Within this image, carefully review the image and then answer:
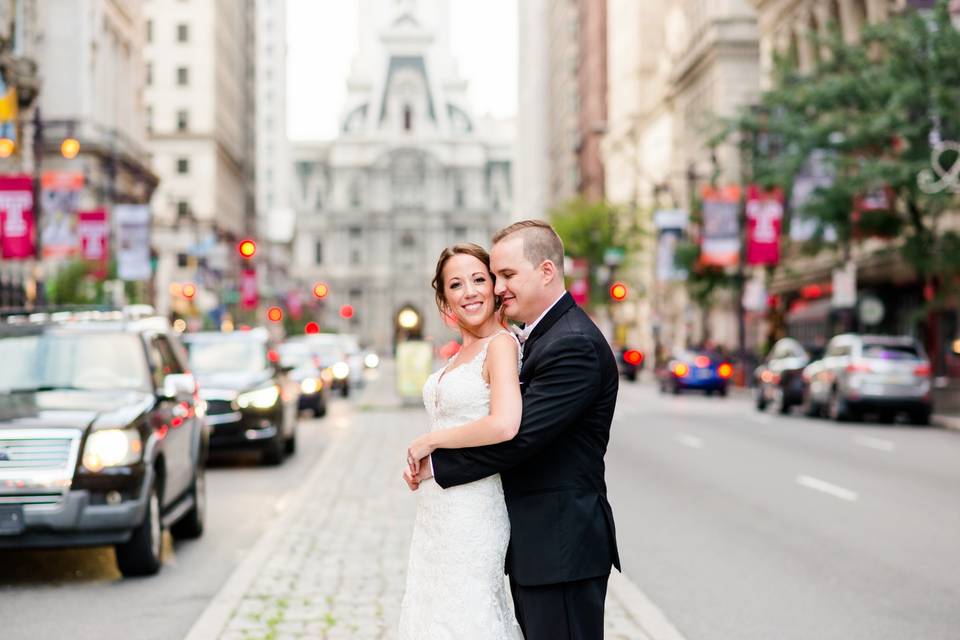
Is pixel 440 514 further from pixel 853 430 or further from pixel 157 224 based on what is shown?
pixel 157 224

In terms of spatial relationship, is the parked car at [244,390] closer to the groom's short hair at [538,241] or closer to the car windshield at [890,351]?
the car windshield at [890,351]

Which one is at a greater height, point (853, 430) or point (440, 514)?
point (440, 514)

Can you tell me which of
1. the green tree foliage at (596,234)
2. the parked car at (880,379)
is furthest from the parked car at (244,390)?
the green tree foliage at (596,234)

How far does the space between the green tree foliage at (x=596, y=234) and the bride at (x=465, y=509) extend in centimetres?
7899

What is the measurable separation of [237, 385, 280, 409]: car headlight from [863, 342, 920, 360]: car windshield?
48.7 ft

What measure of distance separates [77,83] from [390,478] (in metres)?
50.1

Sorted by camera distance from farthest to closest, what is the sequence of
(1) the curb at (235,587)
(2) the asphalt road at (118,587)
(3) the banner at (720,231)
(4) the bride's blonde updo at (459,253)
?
(3) the banner at (720,231), (2) the asphalt road at (118,587), (1) the curb at (235,587), (4) the bride's blonde updo at (459,253)

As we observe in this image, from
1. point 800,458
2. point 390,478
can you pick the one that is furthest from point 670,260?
point 390,478

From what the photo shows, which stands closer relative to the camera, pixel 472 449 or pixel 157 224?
pixel 472 449

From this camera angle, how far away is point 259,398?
20281 millimetres

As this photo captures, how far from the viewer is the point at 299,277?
505 ft

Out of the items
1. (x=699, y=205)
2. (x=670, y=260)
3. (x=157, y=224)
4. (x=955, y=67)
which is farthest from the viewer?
(x=157, y=224)

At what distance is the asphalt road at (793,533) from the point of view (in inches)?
366

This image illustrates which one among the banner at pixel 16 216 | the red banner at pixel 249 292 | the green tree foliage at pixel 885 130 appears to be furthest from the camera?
the red banner at pixel 249 292
